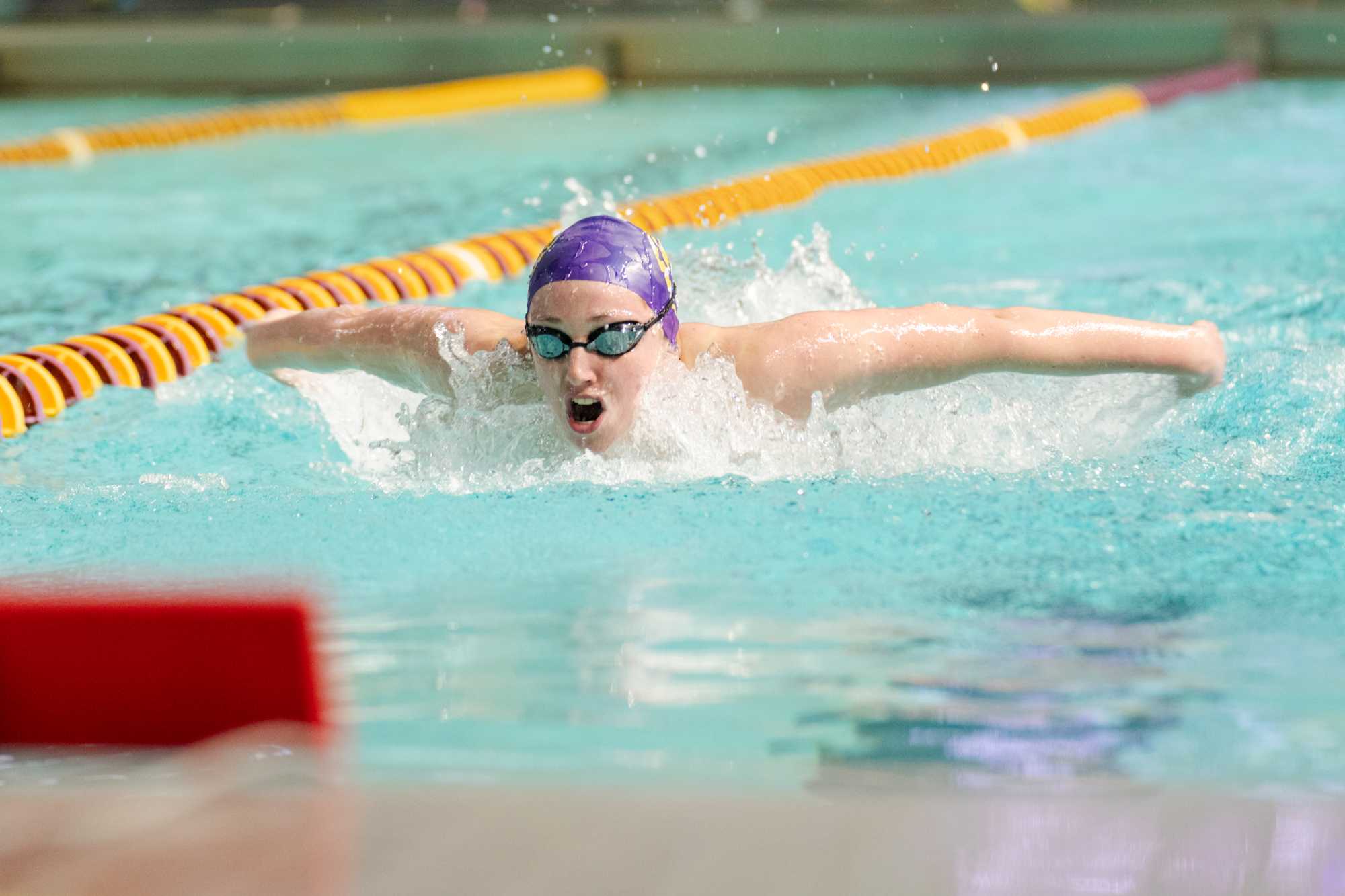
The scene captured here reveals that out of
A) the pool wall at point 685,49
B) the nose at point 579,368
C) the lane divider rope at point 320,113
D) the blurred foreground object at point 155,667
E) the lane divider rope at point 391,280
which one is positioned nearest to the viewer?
the blurred foreground object at point 155,667

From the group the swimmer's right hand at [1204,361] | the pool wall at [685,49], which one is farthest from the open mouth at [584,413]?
the pool wall at [685,49]

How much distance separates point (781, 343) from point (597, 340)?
0.38 m

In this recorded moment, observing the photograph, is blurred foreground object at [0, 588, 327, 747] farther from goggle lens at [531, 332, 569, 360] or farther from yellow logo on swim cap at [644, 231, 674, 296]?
yellow logo on swim cap at [644, 231, 674, 296]

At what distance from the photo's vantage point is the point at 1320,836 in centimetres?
163

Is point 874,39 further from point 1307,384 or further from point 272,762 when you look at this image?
point 272,762

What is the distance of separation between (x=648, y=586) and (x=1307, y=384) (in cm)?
197

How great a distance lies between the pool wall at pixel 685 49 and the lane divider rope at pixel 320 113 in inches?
9.3

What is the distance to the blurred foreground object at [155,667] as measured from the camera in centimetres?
181

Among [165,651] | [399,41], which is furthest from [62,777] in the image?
[399,41]

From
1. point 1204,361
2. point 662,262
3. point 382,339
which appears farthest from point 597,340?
point 1204,361

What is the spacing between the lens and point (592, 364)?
3.10m

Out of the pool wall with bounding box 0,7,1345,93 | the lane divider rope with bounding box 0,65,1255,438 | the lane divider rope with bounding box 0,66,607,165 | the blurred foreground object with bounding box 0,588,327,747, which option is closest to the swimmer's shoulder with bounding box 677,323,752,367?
the blurred foreground object with bounding box 0,588,327,747

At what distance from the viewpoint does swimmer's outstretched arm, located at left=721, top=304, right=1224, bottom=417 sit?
309cm

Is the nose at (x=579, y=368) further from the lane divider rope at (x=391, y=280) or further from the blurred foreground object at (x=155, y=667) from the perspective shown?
the lane divider rope at (x=391, y=280)
